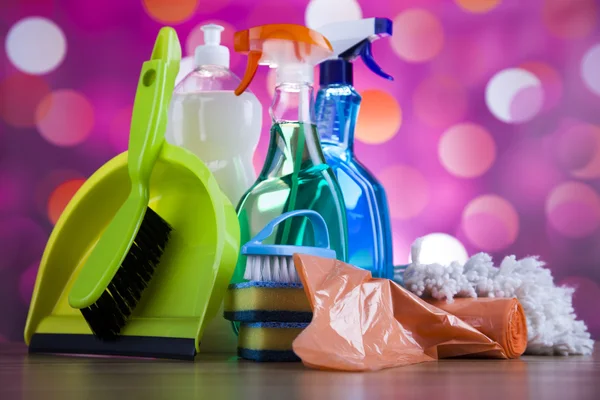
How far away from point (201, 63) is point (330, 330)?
1.31ft

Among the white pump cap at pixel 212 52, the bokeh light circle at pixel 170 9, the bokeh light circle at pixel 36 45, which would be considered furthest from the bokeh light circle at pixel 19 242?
the white pump cap at pixel 212 52

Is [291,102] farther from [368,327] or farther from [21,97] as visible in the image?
[21,97]

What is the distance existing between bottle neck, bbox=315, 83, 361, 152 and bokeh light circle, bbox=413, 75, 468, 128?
1.51ft

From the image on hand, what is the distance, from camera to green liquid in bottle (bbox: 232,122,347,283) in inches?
30.8

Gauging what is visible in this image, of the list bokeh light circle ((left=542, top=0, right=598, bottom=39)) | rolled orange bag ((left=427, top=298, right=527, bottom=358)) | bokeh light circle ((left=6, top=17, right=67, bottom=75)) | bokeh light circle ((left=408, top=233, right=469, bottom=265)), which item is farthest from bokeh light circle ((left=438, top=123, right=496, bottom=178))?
bokeh light circle ((left=6, top=17, right=67, bottom=75))

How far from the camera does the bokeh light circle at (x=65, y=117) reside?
4.19 feet

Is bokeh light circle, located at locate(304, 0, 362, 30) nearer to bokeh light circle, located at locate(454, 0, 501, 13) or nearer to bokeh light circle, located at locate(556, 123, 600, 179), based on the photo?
bokeh light circle, located at locate(454, 0, 501, 13)

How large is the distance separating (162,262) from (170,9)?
2.27 ft

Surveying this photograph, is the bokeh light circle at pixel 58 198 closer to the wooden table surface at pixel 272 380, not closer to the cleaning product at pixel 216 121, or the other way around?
the cleaning product at pixel 216 121

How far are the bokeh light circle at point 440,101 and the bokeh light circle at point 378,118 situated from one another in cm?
4

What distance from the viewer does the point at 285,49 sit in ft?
2.44

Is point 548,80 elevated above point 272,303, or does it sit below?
above

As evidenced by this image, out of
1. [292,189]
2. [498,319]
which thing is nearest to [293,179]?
[292,189]

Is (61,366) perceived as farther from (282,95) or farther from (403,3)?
(403,3)
